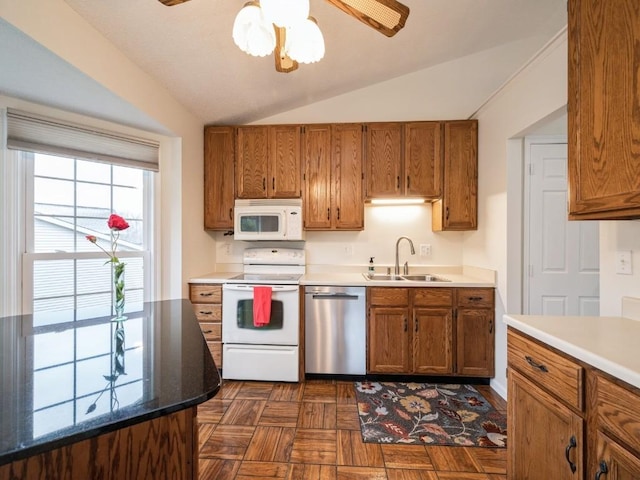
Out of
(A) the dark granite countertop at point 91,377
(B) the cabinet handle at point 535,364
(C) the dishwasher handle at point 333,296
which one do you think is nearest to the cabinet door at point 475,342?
(C) the dishwasher handle at point 333,296

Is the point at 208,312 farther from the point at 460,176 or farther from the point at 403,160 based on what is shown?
the point at 460,176

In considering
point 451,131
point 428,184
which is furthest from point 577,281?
point 451,131

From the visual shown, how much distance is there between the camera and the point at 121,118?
213 cm

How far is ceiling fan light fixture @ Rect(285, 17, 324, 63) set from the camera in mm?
1160

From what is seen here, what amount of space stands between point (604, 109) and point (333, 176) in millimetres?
2003

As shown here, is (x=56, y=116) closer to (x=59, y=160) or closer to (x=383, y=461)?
(x=59, y=160)

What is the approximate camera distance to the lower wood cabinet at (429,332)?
2477 millimetres

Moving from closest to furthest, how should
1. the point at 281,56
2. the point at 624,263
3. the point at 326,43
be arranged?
the point at 624,263 < the point at 281,56 < the point at 326,43

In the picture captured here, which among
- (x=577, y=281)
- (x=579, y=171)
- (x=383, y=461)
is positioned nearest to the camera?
(x=579, y=171)

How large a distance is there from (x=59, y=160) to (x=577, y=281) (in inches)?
156

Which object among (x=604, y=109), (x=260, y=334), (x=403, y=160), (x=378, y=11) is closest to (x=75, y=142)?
(x=260, y=334)

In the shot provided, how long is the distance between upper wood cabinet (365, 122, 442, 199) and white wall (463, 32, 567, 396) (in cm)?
42

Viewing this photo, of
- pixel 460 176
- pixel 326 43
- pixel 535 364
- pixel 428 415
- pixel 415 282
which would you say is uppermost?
pixel 326 43

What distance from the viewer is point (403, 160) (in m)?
2.81
